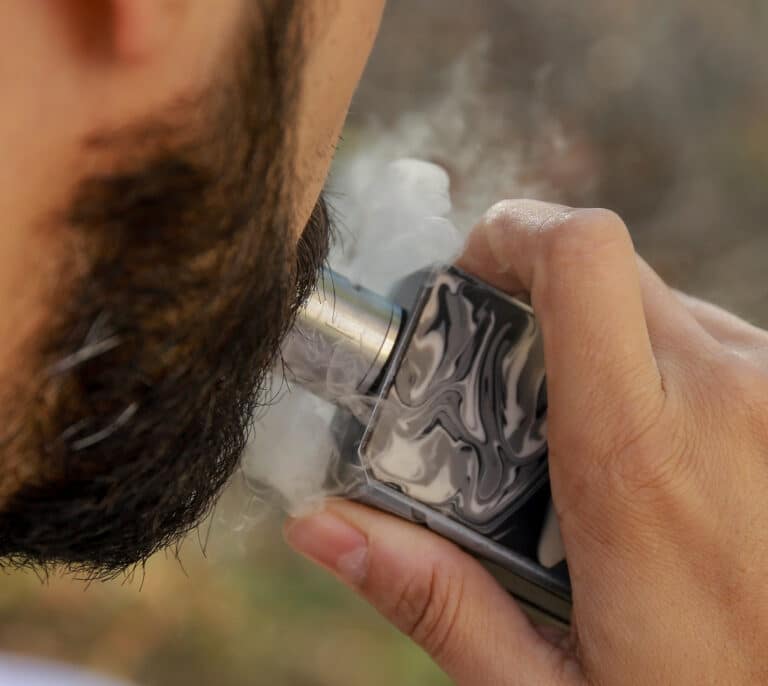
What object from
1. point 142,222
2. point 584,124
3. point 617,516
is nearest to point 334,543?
point 617,516

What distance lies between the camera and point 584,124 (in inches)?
38.9

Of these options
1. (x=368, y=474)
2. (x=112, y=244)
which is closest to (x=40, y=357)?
(x=112, y=244)

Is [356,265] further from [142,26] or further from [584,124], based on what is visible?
[584,124]

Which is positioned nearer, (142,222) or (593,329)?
(142,222)

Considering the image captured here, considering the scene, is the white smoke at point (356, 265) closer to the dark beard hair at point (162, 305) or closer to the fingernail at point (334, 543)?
the fingernail at point (334, 543)

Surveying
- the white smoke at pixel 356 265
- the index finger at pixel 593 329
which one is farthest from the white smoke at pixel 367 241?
the index finger at pixel 593 329

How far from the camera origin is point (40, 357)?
1.26 ft

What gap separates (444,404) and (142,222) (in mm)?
270

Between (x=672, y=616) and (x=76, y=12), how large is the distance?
537mm

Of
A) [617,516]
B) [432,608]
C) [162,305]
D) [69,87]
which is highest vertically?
[69,87]

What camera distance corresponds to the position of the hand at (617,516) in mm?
535

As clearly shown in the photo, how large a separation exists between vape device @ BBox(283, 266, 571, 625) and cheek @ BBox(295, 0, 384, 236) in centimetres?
12

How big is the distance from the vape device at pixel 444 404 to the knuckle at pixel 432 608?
34 millimetres

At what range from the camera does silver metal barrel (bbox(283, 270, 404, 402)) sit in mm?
529
